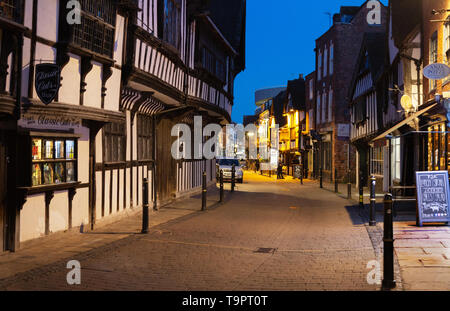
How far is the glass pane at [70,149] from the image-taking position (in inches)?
382

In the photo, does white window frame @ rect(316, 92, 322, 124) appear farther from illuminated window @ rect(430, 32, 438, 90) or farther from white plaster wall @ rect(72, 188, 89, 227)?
white plaster wall @ rect(72, 188, 89, 227)

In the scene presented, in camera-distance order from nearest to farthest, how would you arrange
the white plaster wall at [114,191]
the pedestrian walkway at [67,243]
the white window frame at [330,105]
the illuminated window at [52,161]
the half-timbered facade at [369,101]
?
the pedestrian walkway at [67,243], the illuminated window at [52,161], the white plaster wall at [114,191], the half-timbered facade at [369,101], the white window frame at [330,105]

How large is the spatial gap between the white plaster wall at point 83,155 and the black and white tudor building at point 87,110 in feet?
0.07

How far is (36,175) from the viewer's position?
8.77 meters

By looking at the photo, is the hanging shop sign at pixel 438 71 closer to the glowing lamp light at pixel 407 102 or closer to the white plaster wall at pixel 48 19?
the glowing lamp light at pixel 407 102

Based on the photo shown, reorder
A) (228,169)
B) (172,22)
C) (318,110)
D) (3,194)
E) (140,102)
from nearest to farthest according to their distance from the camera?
(3,194), (140,102), (172,22), (228,169), (318,110)

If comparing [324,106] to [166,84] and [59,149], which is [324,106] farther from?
[59,149]

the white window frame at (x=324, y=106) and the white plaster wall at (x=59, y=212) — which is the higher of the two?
the white window frame at (x=324, y=106)

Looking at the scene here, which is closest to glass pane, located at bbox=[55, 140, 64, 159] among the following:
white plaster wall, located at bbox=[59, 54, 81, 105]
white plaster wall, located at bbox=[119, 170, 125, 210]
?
white plaster wall, located at bbox=[59, 54, 81, 105]

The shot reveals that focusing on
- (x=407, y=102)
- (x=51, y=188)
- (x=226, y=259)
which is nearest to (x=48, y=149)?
(x=51, y=188)

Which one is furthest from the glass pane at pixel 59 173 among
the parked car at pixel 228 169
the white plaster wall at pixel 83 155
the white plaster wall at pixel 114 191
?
the parked car at pixel 228 169

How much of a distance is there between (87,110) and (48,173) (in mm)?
1425

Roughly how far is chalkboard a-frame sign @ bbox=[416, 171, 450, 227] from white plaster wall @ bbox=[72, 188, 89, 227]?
7566mm
